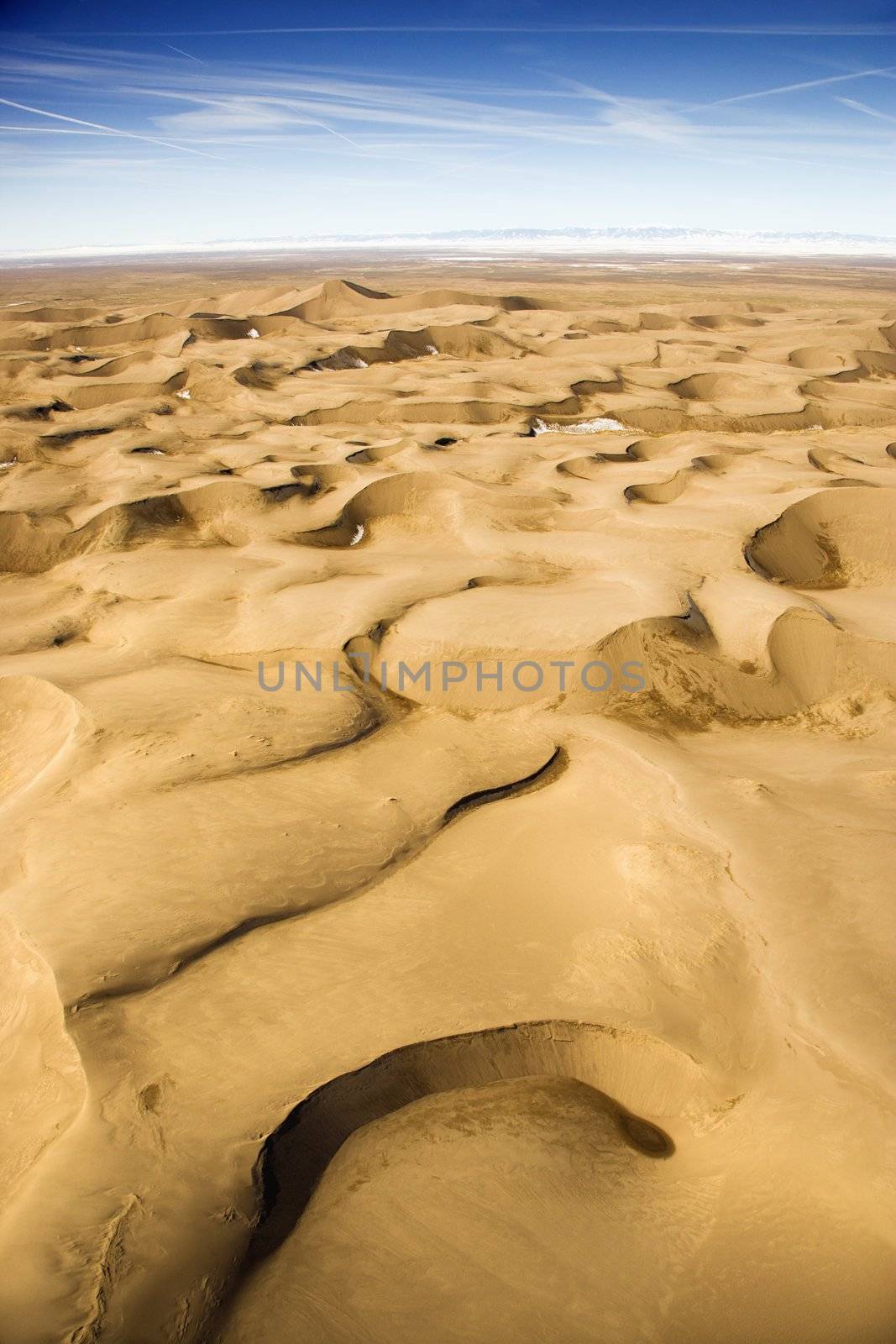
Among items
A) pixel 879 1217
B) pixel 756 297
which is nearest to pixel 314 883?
pixel 879 1217

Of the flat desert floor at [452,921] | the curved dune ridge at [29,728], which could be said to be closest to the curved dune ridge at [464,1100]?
the flat desert floor at [452,921]

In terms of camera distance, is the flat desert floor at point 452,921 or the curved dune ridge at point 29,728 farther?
the curved dune ridge at point 29,728

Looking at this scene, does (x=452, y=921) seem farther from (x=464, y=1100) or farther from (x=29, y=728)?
(x=29, y=728)

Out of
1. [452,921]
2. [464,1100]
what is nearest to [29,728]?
[452,921]

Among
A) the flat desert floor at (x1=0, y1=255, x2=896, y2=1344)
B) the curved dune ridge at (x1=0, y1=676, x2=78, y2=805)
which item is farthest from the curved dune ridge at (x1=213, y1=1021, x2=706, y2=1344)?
the curved dune ridge at (x1=0, y1=676, x2=78, y2=805)

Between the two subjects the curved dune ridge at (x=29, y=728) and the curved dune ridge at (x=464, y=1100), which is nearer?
the curved dune ridge at (x=464, y=1100)

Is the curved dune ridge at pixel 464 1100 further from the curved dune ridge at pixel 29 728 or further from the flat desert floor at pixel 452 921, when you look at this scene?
the curved dune ridge at pixel 29 728

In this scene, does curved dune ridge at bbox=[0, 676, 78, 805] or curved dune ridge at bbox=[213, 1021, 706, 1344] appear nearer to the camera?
curved dune ridge at bbox=[213, 1021, 706, 1344]

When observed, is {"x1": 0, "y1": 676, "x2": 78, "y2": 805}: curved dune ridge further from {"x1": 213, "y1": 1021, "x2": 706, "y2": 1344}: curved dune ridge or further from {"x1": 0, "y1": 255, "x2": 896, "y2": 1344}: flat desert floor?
{"x1": 213, "y1": 1021, "x2": 706, "y2": 1344}: curved dune ridge

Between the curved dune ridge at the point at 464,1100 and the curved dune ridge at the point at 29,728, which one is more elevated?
the curved dune ridge at the point at 29,728
